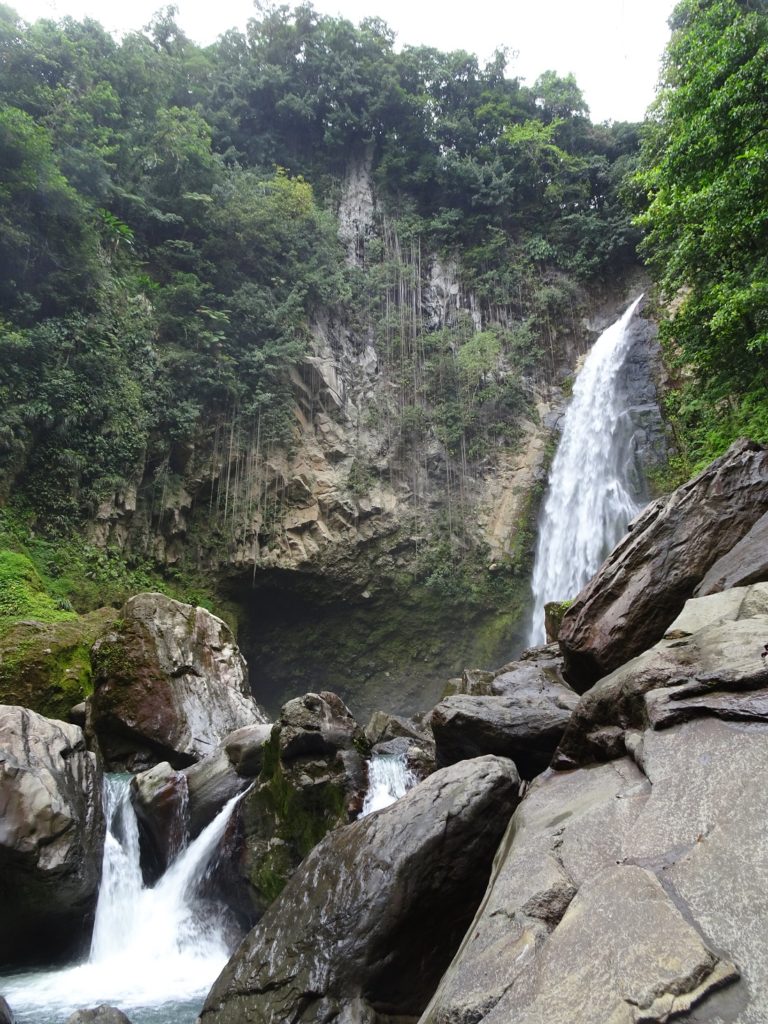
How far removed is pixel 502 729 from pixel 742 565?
8.66ft

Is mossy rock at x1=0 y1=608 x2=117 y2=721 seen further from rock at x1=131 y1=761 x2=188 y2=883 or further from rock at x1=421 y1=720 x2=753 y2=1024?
rock at x1=421 y1=720 x2=753 y2=1024

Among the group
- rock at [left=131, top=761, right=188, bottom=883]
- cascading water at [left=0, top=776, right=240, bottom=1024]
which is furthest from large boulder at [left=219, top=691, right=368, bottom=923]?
rock at [left=131, top=761, right=188, bottom=883]

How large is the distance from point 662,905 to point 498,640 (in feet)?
55.7

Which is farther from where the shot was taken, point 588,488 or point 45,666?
point 588,488

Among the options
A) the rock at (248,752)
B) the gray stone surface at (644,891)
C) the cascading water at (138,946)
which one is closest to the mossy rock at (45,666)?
the cascading water at (138,946)

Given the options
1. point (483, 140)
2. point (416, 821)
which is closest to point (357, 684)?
point (416, 821)

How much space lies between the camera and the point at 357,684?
20.1 m

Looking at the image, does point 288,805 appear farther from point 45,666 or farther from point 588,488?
point 588,488

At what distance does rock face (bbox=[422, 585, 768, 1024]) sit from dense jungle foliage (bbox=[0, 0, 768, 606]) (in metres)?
6.87

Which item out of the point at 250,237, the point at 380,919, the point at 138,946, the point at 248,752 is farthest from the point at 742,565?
the point at 250,237

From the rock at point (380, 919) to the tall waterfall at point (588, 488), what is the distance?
1206cm

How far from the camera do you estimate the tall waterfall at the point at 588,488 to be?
654 inches

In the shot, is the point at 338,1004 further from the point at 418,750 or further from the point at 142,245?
the point at 142,245

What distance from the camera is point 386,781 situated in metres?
7.96
